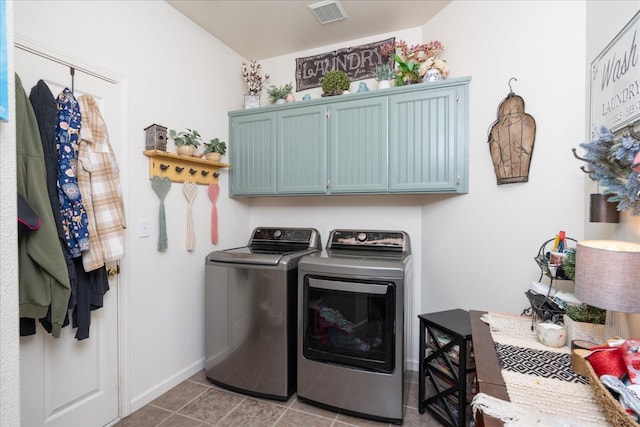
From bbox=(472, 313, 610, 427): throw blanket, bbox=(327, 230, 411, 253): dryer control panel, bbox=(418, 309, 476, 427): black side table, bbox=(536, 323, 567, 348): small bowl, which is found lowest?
bbox=(418, 309, 476, 427): black side table

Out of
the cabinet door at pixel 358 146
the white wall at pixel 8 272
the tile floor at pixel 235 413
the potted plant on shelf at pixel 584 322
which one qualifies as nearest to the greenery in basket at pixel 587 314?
the potted plant on shelf at pixel 584 322

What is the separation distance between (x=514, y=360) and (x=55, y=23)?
8.70ft

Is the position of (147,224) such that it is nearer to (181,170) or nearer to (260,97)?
(181,170)

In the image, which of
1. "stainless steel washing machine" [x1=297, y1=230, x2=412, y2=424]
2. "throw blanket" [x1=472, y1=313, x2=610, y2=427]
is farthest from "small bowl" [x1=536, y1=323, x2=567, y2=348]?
"stainless steel washing machine" [x1=297, y1=230, x2=412, y2=424]

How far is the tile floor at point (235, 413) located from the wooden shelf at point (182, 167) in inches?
61.5

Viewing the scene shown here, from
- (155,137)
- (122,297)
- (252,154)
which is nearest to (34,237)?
(122,297)

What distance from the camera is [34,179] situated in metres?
1.31

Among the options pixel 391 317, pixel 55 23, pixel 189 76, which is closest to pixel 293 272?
pixel 391 317

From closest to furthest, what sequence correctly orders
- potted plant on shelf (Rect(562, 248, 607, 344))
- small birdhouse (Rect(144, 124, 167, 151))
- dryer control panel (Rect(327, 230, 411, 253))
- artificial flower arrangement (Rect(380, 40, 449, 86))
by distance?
potted plant on shelf (Rect(562, 248, 607, 344)), small birdhouse (Rect(144, 124, 167, 151)), artificial flower arrangement (Rect(380, 40, 449, 86)), dryer control panel (Rect(327, 230, 411, 253))

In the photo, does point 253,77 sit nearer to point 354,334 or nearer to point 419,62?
point 419,62

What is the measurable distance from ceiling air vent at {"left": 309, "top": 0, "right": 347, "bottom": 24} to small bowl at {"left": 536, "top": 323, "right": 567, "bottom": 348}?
7.71 feet

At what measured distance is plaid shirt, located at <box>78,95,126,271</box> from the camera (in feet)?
5.12

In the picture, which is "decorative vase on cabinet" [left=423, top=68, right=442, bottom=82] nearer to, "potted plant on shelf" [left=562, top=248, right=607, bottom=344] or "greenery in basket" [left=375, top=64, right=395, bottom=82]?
"greenery in basket" [left=375, top=64, right=395, bottom=82]

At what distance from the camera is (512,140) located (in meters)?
1.76
